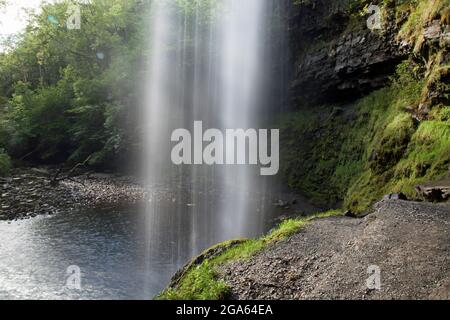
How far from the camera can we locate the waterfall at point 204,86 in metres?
24.6

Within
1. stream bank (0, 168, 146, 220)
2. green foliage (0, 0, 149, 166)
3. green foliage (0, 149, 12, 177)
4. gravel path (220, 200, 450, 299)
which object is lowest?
stream bank (0, 168, 146, 220)

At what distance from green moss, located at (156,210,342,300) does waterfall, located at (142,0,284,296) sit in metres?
11.7

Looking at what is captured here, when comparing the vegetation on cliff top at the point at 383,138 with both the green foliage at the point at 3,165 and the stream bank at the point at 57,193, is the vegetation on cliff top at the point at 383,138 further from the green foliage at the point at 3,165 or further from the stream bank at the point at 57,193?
the green foliage at the point at 3,165

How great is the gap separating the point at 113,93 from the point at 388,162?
24.9m

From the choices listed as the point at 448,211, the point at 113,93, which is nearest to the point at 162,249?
the point at 448,211

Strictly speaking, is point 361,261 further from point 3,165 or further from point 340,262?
point 3,165

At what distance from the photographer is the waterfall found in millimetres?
24594

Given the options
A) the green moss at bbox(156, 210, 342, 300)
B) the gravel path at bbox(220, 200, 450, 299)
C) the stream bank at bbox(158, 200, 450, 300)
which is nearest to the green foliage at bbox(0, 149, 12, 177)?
the stream bank at bbox(158, 200, 450, 300)

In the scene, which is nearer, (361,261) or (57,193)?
(361,261)

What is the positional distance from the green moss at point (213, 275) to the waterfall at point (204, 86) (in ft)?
38.2

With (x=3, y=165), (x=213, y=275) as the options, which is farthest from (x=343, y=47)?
(x=3, y=165)

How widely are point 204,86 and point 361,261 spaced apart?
2489 cm

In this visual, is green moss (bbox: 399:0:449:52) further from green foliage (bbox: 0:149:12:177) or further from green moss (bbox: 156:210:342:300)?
green foliage (bbox: 0:149:12:177)

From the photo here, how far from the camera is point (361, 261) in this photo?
664 centimetres
